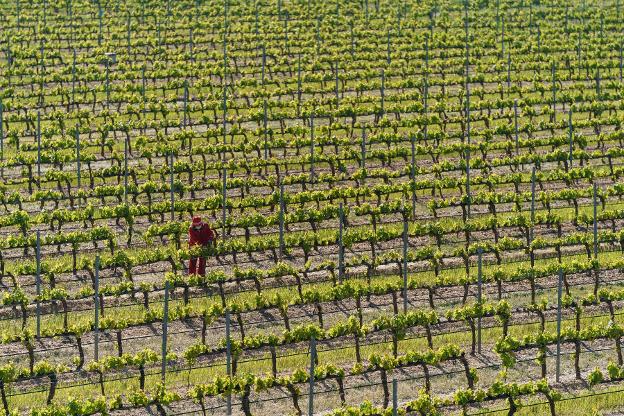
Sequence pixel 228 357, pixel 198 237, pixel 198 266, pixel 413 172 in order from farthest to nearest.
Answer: pixel 413 172, pixel 198 237, pixel 198 266, pixel 228 357

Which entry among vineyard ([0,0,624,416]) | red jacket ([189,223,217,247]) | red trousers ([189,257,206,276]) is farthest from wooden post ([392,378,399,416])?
red jacket ([189,223,217,247])

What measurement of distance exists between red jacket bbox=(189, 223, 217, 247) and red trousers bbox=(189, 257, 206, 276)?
40cm

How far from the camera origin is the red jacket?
3047cm

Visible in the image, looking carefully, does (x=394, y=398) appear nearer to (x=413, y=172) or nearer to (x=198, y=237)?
(x=198, y=237)

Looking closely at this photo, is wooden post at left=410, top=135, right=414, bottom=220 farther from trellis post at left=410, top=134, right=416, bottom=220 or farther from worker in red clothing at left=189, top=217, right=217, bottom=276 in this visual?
worker in red clothing at left=189, top=217, right=217, bottom=276

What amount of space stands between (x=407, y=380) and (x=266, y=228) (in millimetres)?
9733

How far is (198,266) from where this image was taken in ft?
99.3

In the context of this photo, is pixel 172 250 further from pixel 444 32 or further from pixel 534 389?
pixel 444 32

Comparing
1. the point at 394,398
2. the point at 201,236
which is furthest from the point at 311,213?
the point at 394,398

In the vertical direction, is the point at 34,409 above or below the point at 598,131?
below

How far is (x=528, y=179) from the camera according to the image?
122 ft

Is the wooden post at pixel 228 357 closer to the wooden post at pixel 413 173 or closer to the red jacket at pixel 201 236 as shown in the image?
the red jacket at pixel 201 236

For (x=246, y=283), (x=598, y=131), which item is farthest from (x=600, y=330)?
(x=598, y=131)

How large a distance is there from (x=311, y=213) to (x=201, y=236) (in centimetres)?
396
